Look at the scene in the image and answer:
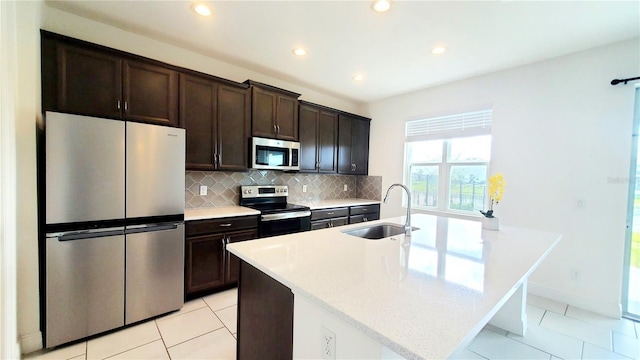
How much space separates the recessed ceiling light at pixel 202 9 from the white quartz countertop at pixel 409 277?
1.91 m

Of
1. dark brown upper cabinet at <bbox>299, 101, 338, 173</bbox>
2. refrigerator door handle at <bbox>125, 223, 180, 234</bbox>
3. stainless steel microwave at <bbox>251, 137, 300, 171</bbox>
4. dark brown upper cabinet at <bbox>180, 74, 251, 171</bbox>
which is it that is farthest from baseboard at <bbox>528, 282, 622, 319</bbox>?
refrigerator door handle at <bbox>125, 223, 180, 234</bbox>

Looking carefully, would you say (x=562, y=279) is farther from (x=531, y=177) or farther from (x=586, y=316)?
(x=531, y=177)

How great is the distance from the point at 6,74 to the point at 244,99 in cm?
183

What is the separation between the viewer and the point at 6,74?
4.33 feet

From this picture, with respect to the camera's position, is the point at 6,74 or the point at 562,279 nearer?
the point at 6,74

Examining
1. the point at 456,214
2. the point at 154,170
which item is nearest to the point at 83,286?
the point at 154,170

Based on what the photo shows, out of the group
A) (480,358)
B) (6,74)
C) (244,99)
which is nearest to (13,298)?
(6,74)

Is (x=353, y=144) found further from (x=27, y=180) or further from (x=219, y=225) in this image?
(x=27, y=180)

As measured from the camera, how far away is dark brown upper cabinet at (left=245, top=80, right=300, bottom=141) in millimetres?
3014

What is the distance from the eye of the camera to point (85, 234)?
1.82 m

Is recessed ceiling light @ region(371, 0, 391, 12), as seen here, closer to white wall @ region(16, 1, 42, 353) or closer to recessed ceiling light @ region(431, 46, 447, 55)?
recessed ceiling light @ region(431, 46, 447, 55)

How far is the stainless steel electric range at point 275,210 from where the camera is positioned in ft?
9.47

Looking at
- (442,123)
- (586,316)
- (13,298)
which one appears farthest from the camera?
(442,123)

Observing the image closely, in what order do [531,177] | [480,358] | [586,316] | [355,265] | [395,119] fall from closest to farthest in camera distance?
[355,265]
[480,358]
[586,316]
[531,177]
[395,119]
